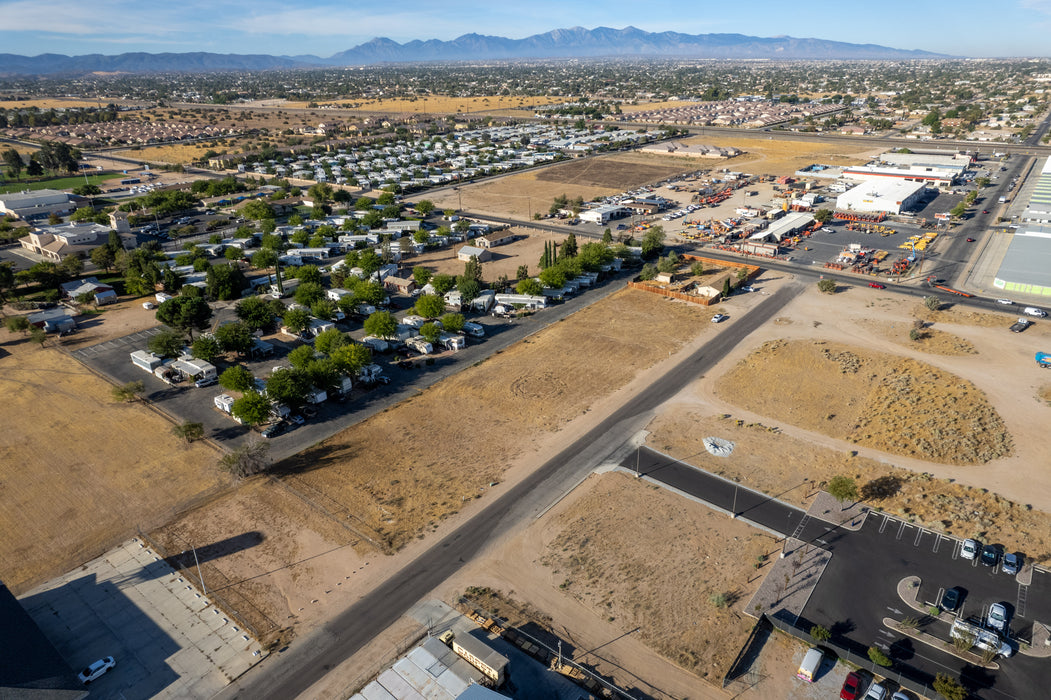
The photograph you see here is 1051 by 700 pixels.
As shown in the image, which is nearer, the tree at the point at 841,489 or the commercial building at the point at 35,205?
the tree at the point at 841,489

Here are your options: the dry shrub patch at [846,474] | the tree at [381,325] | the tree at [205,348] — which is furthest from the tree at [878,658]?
the tree at [205,348]

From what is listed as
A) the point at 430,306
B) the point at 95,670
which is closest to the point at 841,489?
the point at 95,670

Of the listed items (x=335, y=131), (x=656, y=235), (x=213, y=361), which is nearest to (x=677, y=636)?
(x=213, y=361)

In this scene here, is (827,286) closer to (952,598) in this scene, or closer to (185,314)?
(952,598)

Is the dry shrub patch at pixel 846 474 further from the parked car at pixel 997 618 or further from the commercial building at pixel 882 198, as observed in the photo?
the commercial building at pixel 882 198

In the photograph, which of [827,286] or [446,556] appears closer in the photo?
[446,556]

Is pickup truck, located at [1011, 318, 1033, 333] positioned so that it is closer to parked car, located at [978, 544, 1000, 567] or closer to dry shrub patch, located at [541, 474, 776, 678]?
parked car, located at [978, 544, 1000, 567]
